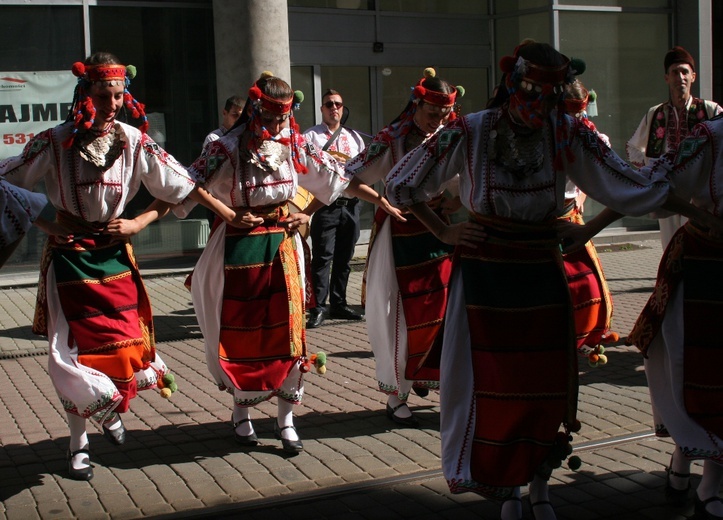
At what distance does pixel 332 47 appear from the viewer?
1399cm

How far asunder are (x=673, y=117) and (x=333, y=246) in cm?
338

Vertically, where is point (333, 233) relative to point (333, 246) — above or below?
above

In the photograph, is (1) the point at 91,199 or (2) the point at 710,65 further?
(2) the point at 710,65

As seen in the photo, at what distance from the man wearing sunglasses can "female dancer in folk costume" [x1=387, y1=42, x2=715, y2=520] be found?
524 centimetres

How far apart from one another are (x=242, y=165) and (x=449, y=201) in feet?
4.30

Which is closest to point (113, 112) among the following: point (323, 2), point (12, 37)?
point (12, 37)

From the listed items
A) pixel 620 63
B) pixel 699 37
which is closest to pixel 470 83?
pixel 620 63

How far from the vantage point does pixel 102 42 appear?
12508mm

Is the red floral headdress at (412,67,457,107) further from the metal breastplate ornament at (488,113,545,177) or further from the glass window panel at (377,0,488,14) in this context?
the glass window panel at (377,0,488,14)

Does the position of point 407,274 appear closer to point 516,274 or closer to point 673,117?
point 516,274

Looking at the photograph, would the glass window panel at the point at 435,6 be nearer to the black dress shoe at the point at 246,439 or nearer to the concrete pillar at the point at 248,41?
the concrete pillar at the point at 248,41

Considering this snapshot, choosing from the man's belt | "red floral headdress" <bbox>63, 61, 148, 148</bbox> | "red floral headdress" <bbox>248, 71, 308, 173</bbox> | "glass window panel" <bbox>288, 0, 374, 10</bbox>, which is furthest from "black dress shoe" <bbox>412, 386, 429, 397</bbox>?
"glass window panel" <bbox>288, 0, 374, 10</bbox>

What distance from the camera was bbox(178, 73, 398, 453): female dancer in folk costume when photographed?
226 inches

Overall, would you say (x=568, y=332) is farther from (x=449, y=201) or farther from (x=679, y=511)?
(x=449, y=201)
